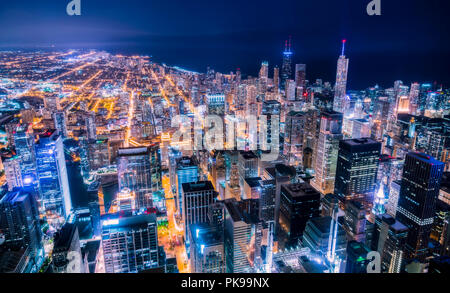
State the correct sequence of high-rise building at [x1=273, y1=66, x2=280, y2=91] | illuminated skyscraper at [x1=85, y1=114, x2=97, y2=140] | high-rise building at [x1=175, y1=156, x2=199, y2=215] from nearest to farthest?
high-rise building at [x1=175, y1=156, x2=199, y2=215] → illuminated skyscraper at [x1=85, y1=114, x2=97, y2=140] → high-rise building at [x1=273, y1=66, x2=280, y2=91]

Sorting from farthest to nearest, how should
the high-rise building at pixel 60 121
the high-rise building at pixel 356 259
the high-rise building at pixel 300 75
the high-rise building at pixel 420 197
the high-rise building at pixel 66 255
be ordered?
the high-rise building at pixel 300 75, the high-rise building at pixel 60 121, the high-rise building at pixel 420 197, the high-rise building at pixel 356 259, the high-rise building at pixel 66 255

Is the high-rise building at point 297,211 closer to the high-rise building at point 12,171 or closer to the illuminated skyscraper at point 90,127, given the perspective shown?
the high-rise building at point 12,171

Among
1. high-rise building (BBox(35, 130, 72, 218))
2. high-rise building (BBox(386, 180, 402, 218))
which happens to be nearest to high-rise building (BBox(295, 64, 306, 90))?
high-rise building (BBox(386, 180, 402, 218))

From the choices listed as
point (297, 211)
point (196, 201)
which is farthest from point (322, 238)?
point (196, 201)

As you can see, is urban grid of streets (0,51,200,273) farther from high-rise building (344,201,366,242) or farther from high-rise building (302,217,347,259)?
high-rise building (344,201,366,242)

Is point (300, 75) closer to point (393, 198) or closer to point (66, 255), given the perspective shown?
point (393, 198)

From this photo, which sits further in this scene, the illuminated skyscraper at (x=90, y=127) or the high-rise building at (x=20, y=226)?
the illuminated skyscraper at (x=90, y=127)

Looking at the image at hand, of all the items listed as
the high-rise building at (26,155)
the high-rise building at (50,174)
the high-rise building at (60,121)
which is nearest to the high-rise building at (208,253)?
the high-rise building at (50,174)
